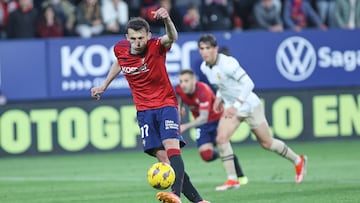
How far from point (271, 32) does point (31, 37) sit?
198 inches

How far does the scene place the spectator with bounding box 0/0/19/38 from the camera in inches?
886

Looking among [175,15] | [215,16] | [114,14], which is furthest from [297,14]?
[114,14]

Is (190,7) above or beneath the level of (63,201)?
above

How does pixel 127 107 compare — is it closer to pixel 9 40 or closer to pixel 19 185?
pixel 9 40

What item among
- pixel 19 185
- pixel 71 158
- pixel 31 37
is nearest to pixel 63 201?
pixel 19 185

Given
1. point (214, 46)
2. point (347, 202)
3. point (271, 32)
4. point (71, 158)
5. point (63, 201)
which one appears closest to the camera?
point (347, 202)

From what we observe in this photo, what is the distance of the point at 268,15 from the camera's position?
914 inches

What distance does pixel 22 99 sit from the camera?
21.5 meters

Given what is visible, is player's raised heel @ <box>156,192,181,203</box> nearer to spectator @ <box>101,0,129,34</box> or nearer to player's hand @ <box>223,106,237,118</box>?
player's hand @ <box>223,106,237,118</box>

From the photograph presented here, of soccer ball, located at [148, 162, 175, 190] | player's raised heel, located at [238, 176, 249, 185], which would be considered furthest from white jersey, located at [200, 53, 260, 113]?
soccer ball, located at [148, 162, 175, 190]

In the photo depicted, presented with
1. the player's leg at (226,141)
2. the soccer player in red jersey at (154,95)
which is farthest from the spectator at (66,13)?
the soccer player in red jersey at (154,95)

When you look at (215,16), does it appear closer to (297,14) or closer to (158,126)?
(297,14)

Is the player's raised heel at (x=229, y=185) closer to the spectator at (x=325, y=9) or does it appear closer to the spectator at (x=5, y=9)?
the spectator at (x=5, y=9)

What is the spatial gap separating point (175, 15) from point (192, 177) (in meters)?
7.12
